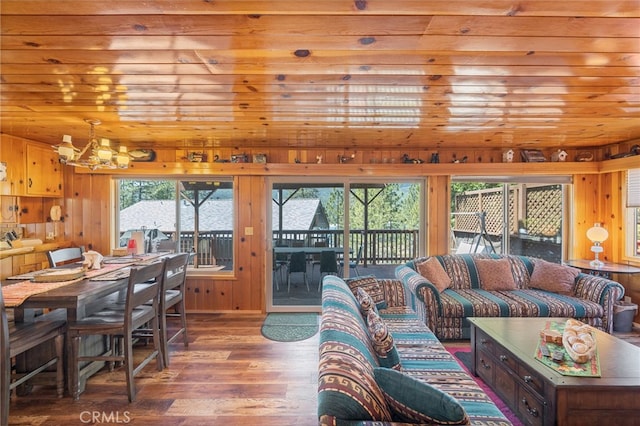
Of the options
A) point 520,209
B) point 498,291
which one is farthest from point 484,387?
point 520,209

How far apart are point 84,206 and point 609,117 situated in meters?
6.19

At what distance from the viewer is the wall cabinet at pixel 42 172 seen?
150 inches

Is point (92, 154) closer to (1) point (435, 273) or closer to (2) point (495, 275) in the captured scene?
(1) point (435, 273)

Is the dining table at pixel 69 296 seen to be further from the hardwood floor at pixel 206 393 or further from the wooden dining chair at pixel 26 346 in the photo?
the hardwood floor at pixel 206 393

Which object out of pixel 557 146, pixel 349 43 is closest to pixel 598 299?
pixel 557 146

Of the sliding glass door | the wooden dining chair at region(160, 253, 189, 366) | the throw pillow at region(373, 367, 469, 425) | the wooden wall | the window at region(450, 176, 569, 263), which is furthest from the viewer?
the window at region(450, 176, 569, 263)

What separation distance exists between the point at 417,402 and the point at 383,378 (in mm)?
167

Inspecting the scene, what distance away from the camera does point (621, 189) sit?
164 inches

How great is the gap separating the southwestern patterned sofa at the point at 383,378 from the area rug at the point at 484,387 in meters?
0.62

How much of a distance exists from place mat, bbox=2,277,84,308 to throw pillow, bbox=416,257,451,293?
3445 millimetres

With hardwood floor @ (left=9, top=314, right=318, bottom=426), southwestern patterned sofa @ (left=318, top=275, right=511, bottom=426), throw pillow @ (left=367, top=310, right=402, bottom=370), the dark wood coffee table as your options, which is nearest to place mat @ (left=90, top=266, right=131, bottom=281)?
hardwood floor @ (left=9, top=314, right=318, bottom=426)

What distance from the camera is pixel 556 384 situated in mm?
1766

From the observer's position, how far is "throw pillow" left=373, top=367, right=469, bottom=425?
1135 millimetres

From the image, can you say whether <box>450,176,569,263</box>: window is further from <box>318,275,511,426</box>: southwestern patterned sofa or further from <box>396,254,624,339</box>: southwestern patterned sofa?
<box>318,275,511,426</box>: southwestern patterned sofa
